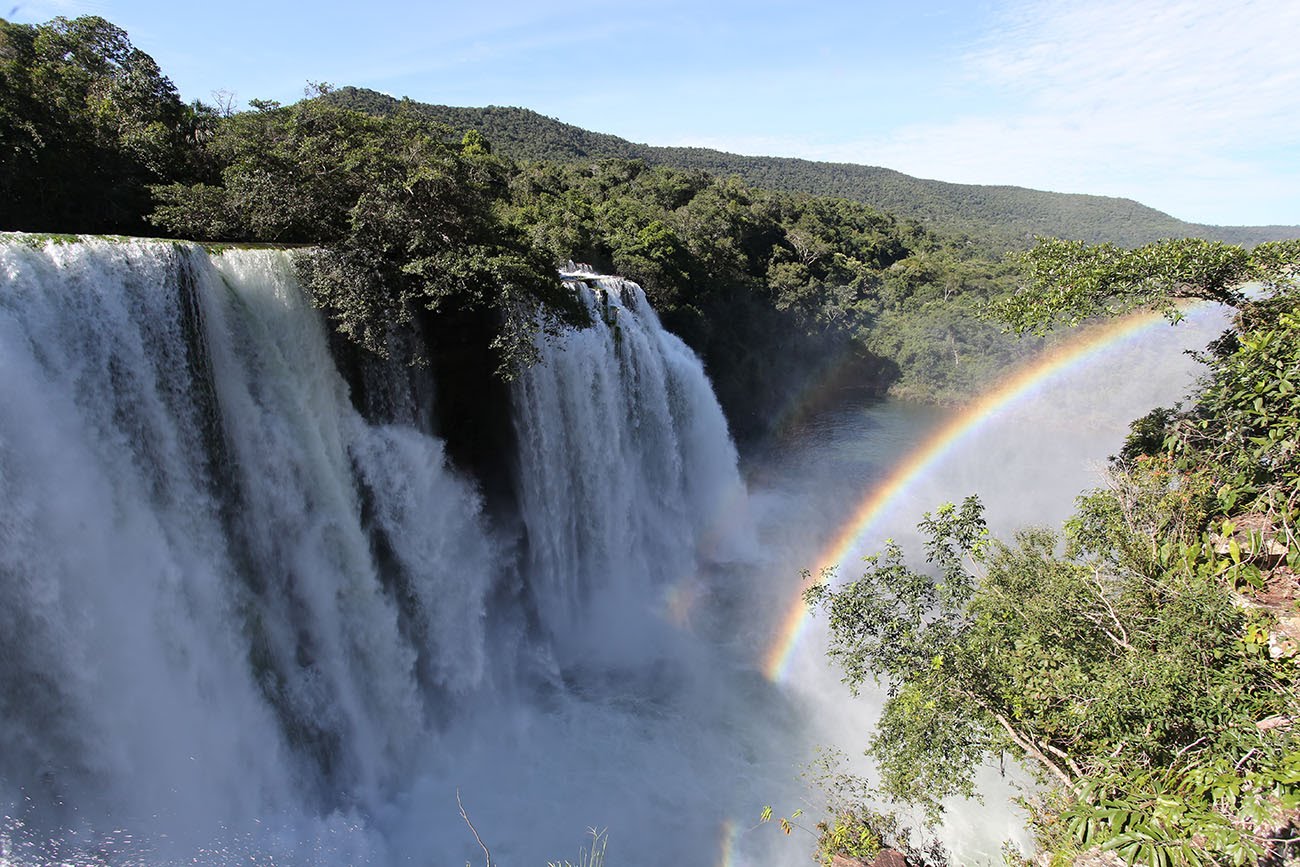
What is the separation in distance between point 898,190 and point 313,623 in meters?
149

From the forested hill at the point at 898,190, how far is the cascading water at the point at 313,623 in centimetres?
6286

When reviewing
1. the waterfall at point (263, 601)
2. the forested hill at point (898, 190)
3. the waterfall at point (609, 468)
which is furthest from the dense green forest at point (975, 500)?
the forested hill at point (898, 190)

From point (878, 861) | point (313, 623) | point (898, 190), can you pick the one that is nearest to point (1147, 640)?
point (878, 861)

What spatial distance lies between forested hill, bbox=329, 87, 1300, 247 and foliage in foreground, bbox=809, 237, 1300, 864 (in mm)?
69920

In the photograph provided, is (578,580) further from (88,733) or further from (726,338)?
(726,338)

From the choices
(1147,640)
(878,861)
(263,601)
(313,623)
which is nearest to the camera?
(1147,640)

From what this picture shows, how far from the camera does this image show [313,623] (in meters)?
10.5

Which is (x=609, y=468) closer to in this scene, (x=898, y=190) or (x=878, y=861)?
(x=878, y=861)

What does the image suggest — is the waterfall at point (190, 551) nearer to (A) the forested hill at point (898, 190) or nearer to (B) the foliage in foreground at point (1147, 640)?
(B) the foliage in foreground at point (1147, 640)

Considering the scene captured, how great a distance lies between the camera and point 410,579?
1223cm

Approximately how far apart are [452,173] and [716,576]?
42.6ft

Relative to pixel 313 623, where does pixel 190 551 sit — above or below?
above

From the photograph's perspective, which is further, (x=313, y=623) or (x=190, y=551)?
(x=313, y=623)

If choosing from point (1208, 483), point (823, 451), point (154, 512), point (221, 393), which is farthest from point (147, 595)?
point (823, 451)
